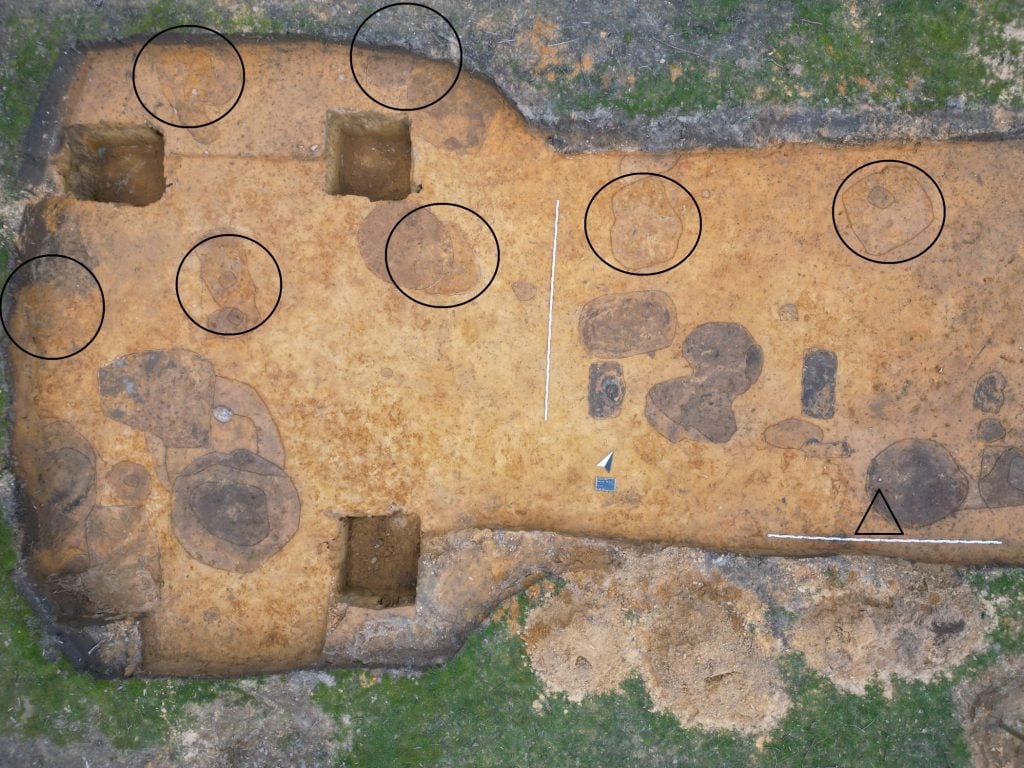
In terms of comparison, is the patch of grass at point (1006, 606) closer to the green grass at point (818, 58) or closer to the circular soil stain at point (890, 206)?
the circular soil stain at point (890, 206)

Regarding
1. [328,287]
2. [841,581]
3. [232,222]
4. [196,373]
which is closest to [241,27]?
[232,222]

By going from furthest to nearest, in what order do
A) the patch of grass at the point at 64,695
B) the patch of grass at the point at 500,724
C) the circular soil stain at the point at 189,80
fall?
1. the circular soil stain at the point at 189,80
2. the patch of grass at the point at 500,724
3. the patch of grass at the point at 64,695

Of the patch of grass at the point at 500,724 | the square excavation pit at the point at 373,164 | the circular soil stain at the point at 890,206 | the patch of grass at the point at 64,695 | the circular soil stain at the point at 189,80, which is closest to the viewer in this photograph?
the patch of grass at the point at 64,695

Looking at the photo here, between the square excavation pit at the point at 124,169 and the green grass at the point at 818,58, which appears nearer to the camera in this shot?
the green grass at the point at 818,58

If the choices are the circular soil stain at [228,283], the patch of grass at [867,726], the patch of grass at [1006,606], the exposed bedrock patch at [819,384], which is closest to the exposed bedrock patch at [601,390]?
the exposed bedrock patch at [819,384]

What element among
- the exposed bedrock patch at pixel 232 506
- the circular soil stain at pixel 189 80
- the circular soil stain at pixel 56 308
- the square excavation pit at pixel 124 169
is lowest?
the exposed bedrock patch at pixel 232 506

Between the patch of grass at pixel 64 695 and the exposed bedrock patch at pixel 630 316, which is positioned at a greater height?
the exposed bedrock patch at pixel 630 316
